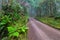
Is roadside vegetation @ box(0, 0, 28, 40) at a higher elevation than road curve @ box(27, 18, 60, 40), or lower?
higher

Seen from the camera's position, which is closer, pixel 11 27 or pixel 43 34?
pixel 11 27

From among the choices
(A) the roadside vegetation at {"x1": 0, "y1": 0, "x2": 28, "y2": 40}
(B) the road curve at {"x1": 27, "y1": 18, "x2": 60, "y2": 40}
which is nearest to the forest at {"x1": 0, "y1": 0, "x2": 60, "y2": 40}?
(A) the roadside vegetation at {"x1": 0, "y1": 0, "x2": 28, "y2": 40}

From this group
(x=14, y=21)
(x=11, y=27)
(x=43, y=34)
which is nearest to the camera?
(x=11, y=27)

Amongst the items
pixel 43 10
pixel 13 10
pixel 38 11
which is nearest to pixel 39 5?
pixel 43 10

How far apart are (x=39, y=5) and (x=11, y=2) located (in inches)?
814

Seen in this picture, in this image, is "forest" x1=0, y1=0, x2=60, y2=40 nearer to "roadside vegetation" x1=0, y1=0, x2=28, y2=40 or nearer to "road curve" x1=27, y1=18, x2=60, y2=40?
"roadside vegetation" x1=0, y1=0, x2=28, y2=40

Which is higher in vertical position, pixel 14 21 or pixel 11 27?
pixel 11 27

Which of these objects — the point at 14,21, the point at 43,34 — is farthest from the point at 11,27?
the point at 14,21

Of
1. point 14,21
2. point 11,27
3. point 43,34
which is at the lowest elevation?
point 43,34

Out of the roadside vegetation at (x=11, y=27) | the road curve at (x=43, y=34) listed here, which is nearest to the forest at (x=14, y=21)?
the roadside vegetation at (x=11, y=27)

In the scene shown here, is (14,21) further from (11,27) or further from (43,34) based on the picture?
(43,34)

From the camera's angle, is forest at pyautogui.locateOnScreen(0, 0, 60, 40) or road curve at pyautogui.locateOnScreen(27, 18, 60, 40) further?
forest at pyautogui.locateOnScreen(0, 0, 60, 40)

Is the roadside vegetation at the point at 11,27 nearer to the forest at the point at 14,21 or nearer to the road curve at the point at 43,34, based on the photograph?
the forest at the point at 14,21

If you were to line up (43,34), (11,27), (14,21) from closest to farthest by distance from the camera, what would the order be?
1. (11,27)
2. (43,34)
3. (14,21)
